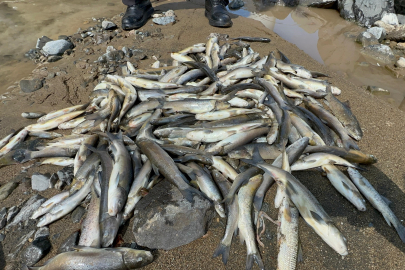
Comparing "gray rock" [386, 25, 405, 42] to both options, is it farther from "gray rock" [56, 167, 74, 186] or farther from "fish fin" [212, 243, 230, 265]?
"gray rock" [56, 167, 74, 186]

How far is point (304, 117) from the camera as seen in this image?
379cm

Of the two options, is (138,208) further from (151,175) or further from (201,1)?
(201,1)

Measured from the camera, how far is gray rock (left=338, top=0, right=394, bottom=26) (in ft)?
28.4

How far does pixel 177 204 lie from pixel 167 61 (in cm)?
446

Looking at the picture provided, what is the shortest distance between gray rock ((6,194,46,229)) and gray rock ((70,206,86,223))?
1.81ft

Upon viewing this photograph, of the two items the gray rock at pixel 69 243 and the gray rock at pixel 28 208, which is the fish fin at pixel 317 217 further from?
the gray rock at pixel 28 208

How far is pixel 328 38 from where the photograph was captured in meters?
8.12

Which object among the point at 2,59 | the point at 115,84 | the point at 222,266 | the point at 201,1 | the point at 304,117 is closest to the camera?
the point at 222,266

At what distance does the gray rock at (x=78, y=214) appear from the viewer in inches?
114

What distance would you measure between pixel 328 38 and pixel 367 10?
236 cm

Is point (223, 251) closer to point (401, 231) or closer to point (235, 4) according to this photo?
point (401, 231)

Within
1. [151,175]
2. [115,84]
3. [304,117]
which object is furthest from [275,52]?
[151,175]

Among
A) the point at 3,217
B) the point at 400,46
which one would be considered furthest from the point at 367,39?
the point at 3,217

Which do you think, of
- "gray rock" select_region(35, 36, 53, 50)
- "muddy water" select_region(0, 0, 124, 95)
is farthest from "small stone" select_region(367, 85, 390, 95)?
"gray rock" select_region(35, 36, 53, 50)
